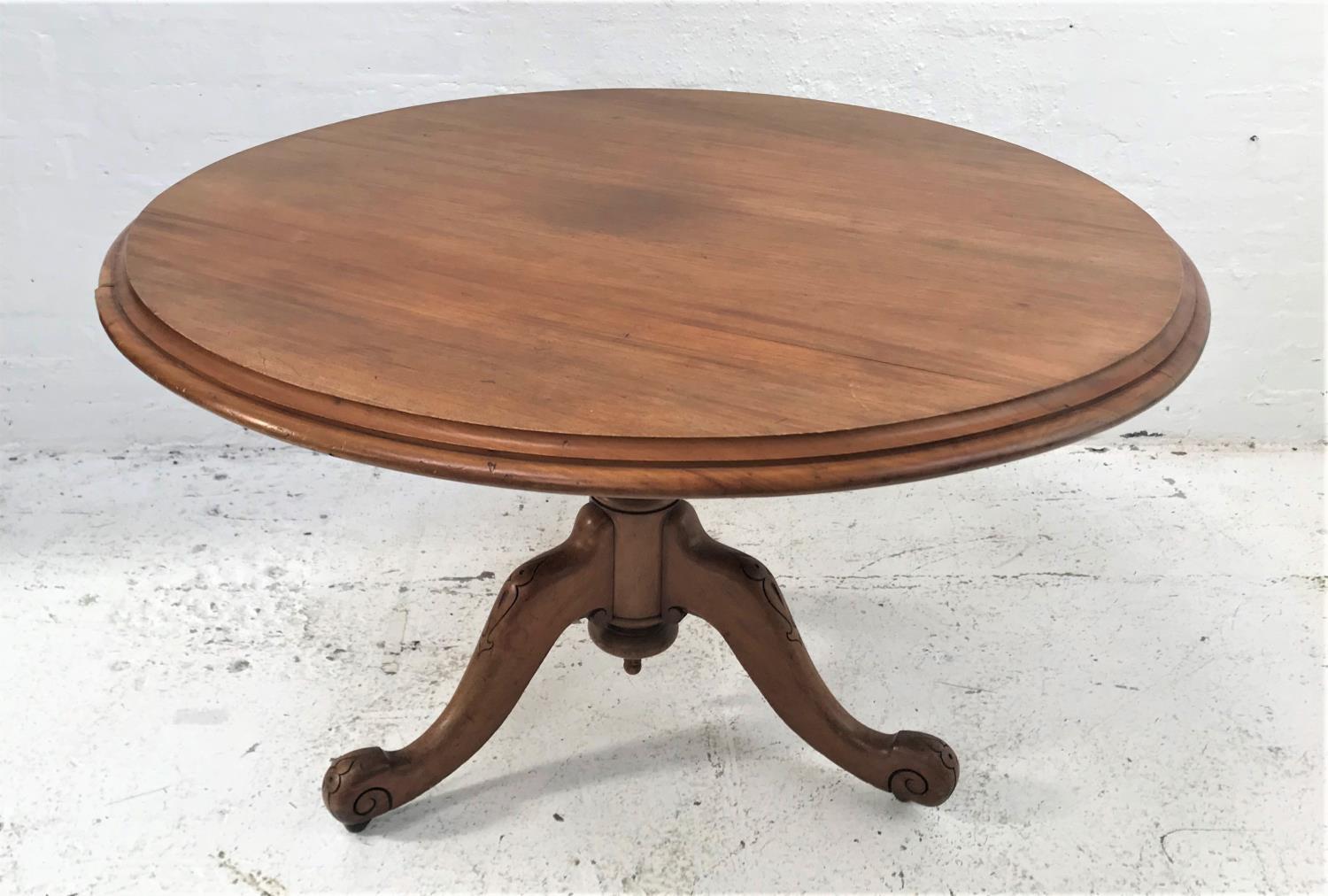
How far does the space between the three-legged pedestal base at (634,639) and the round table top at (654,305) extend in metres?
0.37

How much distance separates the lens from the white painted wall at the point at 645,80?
2.13 m

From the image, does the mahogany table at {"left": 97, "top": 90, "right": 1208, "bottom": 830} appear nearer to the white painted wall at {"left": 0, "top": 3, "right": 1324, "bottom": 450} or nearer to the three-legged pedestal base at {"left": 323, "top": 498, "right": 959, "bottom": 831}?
the three-legged pedestal base at {"left": 323, "top": 498, "right": 959, "bottom": 831}

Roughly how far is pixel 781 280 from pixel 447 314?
0.31m

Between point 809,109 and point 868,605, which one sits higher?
point 809,109

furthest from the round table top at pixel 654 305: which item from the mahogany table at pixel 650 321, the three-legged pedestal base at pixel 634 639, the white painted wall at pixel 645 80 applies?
the white painted wall at pixel 645 80

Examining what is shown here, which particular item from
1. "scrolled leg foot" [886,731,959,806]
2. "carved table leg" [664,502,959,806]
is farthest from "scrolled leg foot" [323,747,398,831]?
"scrolled leg foot" [886,731,959,806]

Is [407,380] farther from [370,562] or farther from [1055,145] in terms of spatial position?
[1055,145]

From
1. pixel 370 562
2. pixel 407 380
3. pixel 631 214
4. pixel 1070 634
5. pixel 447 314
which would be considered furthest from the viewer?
pixel 370 562

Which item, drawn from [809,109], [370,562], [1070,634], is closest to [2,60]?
[370,562]

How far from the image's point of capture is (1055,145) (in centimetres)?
226

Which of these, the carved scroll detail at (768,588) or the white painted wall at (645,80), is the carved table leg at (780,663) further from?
the white painted wall at (645,80)

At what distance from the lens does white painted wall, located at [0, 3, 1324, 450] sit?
7.00ft

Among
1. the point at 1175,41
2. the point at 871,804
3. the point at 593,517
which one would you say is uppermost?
the point at 1175,41

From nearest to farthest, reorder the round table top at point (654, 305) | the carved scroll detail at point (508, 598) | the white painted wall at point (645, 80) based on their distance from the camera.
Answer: the round table top at point (654, 305), the carved scroll detail at point (508, 598), the white painted wall at point (645, 80)
